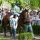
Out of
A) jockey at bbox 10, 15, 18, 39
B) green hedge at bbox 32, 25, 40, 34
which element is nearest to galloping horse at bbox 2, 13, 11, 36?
jockey at bbox 10, 15, 18, 39

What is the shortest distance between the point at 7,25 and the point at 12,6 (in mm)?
894

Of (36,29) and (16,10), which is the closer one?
(16,10)

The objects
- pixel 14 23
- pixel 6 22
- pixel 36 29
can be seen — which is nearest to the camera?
pixel 14 23

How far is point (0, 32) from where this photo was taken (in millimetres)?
9047

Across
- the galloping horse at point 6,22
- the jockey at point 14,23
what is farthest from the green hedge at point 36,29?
the galloping horse at point 6,22

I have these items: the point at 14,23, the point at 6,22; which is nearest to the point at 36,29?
the point at 14,23

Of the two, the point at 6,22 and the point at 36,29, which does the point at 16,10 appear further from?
the point at 36,29

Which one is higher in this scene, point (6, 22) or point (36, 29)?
point (6, 22)

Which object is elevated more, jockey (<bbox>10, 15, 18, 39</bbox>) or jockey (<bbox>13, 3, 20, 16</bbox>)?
jockey (<bbox>13, 3, 20, 16</bbox>)

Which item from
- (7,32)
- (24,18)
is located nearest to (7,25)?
(7,32)

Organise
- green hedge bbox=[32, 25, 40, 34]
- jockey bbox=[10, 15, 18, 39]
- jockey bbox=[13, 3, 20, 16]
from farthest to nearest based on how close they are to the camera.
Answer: green hedge bbox=[32, 25, 40, 34] < jockey bbox=[13, 3, 20, 16] < jockey bbox=[10, 15, 18, 39]

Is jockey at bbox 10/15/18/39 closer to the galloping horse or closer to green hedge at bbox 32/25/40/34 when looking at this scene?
the galloping horse

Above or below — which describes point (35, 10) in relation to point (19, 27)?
above

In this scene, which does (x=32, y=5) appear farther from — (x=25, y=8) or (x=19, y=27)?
(x=19, y=27)
